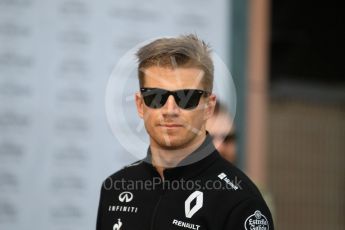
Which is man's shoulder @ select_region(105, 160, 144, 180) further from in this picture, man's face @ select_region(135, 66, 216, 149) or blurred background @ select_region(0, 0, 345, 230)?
blurred background @ select_region(0, 0, 345, 230)

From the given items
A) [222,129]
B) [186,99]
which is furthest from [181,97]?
[222,129]

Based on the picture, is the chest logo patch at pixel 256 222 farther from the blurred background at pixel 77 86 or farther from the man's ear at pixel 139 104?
the blurred background at pixel 77 86

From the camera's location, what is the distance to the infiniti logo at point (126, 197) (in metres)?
2.38

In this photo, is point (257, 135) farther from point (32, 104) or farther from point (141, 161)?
point (141, 161)

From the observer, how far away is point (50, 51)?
5.25m

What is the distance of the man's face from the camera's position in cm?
216

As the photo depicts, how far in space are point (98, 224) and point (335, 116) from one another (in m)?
5.72

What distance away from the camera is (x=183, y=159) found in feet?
7.44

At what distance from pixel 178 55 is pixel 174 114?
180 mm

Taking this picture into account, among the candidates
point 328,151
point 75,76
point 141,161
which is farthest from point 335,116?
point 141,161

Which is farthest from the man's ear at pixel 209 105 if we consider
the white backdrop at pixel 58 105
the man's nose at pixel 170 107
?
the white backdrop at pixel 58 105

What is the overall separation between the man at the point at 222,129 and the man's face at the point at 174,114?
0.73 meters

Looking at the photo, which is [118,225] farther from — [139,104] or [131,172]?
[139,104]

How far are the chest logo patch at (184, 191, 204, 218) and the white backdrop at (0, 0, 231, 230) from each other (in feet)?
9.96
